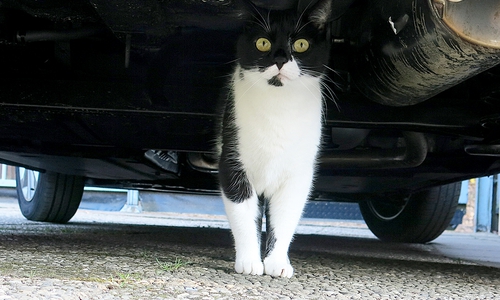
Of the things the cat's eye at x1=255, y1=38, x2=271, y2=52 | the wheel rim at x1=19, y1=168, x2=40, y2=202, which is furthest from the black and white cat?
the wheel rim at x1=19, y1=168, x2=40, y2=202

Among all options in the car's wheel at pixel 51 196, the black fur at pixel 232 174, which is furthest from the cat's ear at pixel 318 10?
the car's wheel at pixel 51 196

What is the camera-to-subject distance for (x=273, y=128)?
158 cm

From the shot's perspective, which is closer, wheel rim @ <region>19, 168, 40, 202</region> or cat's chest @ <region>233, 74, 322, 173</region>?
cat's chest @ <region>233, 74, 322, 173</region>

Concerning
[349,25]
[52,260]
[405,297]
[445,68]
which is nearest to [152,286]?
[52,260]

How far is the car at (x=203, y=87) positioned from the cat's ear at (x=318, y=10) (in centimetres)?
3

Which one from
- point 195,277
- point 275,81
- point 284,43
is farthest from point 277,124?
point 195,277

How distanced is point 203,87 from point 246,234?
0.49 m

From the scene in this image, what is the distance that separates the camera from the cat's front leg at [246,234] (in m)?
1.47

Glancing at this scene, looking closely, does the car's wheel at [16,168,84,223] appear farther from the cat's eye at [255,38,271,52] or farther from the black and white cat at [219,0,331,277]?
the cat's eye at [255,38,271,52]

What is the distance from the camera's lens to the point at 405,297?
1.21 metres

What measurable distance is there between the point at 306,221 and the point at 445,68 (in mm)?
5755

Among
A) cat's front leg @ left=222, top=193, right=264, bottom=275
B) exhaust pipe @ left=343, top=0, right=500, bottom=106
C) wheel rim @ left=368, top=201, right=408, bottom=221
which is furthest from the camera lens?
wheel rim @ left=368, top=201, right=408, bottom=221

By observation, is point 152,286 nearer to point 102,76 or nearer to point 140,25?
point 140,25

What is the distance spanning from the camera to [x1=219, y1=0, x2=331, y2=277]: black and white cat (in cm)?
154
